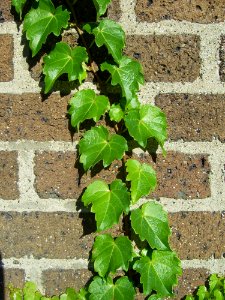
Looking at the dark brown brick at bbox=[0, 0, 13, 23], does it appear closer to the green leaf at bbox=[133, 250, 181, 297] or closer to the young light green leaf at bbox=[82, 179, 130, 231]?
the young light green leaf at bbox=[82, 179, 130, 231]

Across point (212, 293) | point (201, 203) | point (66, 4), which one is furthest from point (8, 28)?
point (212, 293)

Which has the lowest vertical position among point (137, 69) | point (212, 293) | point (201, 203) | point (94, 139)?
point (212, 293)

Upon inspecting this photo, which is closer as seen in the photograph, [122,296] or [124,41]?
[124,41]

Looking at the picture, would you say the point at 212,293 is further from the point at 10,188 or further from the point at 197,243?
the point at 10,188

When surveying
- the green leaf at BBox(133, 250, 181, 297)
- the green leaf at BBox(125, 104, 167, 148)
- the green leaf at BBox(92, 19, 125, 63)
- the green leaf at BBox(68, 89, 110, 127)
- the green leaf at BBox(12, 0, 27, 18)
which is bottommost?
the green leaf at BBox(133, 250, 181, 297)

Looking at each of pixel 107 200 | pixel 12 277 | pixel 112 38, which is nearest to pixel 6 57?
pixel 112 38

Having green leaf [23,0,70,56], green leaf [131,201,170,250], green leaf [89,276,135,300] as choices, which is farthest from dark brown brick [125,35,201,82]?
green leaf [89,276,135,300]

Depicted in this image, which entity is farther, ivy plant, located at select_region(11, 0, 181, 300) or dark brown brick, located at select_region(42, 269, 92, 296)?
dark brown brick, located at select_region(42, 269, 92, 296)

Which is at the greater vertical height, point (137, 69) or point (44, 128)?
point (137, 69)
